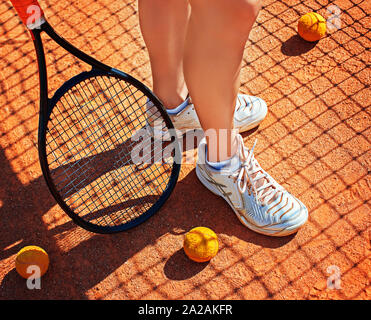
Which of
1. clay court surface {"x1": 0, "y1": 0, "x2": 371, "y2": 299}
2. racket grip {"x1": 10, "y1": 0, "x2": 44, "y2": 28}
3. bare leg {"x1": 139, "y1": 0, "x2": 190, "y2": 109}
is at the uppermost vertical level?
racket grip {"x1": 10, "y1": 0, "x2": 44, "y2": 28}

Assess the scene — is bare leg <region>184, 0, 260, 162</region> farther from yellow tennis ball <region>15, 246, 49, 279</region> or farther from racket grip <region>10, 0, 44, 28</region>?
yellow tennis ball <region>15, 246, 49, 279</region>

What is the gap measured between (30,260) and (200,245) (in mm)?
495

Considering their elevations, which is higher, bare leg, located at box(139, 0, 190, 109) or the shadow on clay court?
bare leg, located at box(139, 0, 190, 109)

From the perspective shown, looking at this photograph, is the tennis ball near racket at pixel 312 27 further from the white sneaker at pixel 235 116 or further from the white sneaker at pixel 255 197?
the white sneaker at pixel 255 197

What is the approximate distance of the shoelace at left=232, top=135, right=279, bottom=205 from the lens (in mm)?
1498

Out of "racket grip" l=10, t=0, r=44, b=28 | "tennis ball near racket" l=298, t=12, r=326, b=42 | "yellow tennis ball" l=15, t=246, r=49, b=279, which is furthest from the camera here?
"tennis ball near racket" l=298, t=12, r=326, b=42

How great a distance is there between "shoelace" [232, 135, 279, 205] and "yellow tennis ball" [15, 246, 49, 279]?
0.62 metres

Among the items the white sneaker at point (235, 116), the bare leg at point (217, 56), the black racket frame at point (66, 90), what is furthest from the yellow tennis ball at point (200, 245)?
the white sneaker at point (235, 116)

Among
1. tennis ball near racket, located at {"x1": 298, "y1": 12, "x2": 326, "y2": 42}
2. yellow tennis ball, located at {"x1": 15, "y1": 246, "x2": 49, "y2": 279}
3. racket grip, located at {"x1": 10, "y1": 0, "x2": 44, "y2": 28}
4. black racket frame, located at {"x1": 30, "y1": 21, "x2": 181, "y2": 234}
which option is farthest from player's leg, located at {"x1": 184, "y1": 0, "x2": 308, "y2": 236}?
tennis ball near racket, located at {"x1": 298, "y1": 12, "x2": 326, "y2": 42}

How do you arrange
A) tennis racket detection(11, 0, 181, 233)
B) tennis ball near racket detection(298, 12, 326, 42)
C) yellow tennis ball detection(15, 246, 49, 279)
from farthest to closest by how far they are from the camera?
1. tennis ball near racket detection(298, 12, 326, 42)
2. tennis racket detection(11, 0, 181, 233)
3. yellow tennis ball detection(15, 246, 49, 279)

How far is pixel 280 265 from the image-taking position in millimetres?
1451

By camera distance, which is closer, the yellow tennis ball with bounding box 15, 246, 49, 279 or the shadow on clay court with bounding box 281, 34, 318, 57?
the yellow tennis ball with bounding box 15, 246, 49, 279
